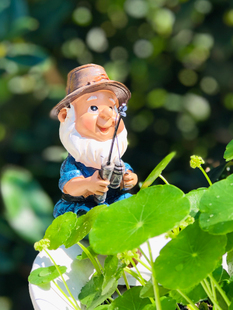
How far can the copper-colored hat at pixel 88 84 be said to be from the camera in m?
0.67

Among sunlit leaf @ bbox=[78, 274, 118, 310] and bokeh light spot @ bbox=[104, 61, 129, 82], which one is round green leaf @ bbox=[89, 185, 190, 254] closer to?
sunlit leaf @ bbox=[78, 274, 118, 310]

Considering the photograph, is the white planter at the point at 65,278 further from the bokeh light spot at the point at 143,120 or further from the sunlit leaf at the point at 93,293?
the bokeh light spot at the point at 143,120

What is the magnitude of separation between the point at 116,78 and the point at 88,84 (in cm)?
44

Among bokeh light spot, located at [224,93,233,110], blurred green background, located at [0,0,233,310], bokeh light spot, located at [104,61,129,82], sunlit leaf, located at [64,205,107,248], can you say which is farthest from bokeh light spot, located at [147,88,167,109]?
sunlit leaf, located at [64,205,107,248]

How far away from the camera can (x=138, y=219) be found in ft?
1.28

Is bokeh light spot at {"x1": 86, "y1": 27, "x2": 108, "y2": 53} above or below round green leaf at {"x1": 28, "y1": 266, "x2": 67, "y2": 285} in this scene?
above

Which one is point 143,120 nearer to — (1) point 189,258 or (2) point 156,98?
(2) point 156,98

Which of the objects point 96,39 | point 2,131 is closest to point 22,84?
point 2,131

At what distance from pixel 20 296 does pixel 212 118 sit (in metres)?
0.95

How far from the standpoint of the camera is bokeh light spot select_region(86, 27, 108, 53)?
111 cm

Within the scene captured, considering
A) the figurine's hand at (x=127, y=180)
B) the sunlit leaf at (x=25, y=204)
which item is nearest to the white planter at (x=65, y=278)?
the figurine's hand at (x=127, y=180)

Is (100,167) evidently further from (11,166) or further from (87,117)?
(11,166)

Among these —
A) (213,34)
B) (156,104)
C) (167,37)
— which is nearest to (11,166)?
(156,104)

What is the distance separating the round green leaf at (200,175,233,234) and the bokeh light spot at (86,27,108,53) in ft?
2.70
